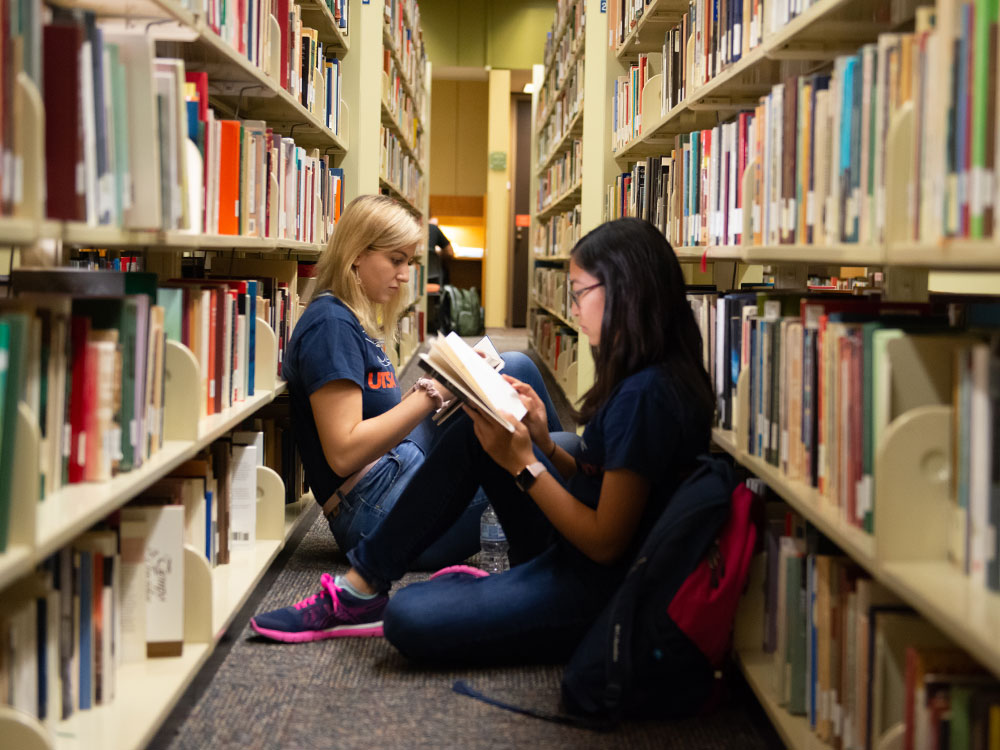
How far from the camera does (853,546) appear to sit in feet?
4.36

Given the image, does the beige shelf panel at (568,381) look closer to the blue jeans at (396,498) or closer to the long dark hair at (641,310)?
the blue jeans at (396,498)

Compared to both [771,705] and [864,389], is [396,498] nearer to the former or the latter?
[771,705]

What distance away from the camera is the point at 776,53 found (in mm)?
1900

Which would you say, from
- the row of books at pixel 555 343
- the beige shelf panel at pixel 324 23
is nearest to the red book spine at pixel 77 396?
the beige shelf panel at pixel 324 23

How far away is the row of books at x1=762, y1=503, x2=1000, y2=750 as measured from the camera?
3.89 feet

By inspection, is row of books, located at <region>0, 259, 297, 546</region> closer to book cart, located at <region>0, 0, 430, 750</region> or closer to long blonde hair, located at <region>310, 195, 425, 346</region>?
book cart, located at <region>0, 0, 430, 750</region>

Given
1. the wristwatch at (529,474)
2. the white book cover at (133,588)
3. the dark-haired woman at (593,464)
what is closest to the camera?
the white book cover at (133,588)

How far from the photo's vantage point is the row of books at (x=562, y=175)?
18.4ft

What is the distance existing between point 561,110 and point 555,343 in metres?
1.61

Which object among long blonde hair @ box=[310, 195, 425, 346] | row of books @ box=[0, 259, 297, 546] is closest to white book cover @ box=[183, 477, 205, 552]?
row of books @ box=[0, 259, 297, 546]

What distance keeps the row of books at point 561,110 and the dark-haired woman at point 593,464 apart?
11.4 ft

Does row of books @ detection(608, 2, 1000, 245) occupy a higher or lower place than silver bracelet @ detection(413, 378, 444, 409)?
higher

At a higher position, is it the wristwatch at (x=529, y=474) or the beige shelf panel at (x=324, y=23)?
the beige shelf panel at (x=324, y=23)

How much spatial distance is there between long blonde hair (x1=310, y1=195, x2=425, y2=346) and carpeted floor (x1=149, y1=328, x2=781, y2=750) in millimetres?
845
